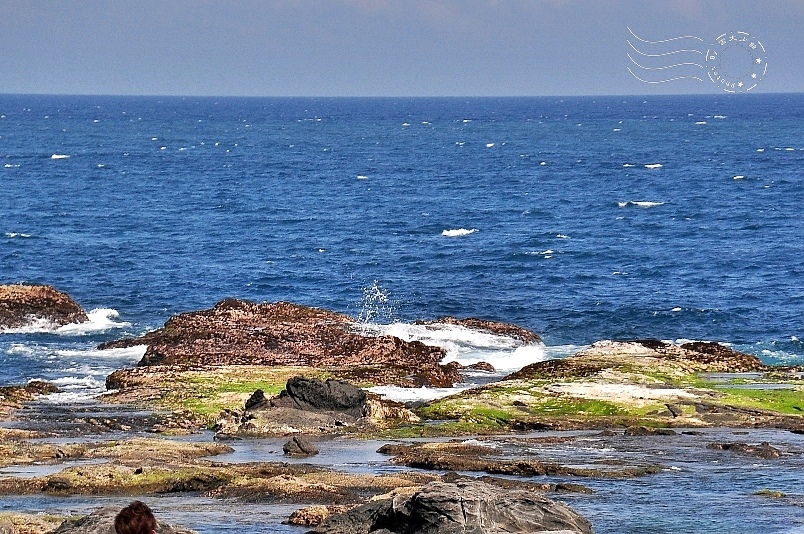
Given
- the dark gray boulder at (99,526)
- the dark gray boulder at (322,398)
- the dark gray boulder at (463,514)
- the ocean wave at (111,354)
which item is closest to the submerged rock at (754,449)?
the dark gray boulder at (322,398)

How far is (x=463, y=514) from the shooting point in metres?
24.0

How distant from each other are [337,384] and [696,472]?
13341 millimetres

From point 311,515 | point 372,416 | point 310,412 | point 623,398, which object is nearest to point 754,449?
point 623,398

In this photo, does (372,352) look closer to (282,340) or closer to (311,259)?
(282,340)

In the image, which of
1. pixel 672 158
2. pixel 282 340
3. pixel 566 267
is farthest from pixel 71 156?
pixel 282 340

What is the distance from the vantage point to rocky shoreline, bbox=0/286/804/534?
2850 cm

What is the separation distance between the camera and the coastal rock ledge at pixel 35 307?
64.8 metres

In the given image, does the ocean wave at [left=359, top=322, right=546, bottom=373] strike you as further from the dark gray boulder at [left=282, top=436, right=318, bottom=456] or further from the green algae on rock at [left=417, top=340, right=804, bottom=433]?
the dark gray boulder at [left=282, top=436, right=318, bottom=456]

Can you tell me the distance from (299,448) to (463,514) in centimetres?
1341

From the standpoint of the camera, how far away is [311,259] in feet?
303

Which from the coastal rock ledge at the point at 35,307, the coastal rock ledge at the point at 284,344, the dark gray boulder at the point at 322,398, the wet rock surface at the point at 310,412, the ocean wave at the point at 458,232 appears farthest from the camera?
the ocean wave at the point at 458,232

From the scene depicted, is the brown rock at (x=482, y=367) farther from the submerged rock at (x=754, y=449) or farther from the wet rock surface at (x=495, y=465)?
the wet rock surface at (x=495, y=465)

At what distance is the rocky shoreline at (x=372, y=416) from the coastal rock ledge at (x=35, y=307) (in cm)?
37

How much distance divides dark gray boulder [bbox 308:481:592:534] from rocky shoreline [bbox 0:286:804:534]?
0.04 metres
